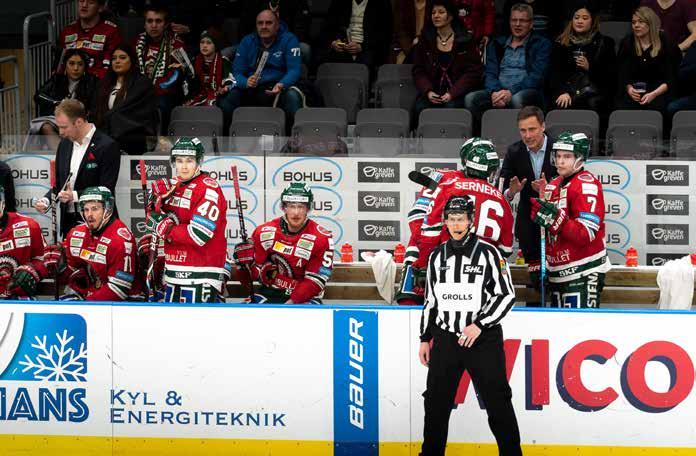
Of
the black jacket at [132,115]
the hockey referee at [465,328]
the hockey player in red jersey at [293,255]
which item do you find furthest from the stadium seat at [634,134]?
the black jacket at [132,115]

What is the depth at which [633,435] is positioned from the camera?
283 inches

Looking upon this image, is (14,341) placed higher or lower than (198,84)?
lower

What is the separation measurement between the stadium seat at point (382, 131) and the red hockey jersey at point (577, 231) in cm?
163

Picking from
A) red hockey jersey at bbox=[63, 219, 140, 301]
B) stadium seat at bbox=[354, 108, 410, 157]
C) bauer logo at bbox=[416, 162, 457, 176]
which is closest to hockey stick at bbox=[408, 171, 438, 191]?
bauer logo at bbox=[416, 162, 457, 176]

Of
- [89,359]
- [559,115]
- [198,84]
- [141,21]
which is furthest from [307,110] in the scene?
[89,359]

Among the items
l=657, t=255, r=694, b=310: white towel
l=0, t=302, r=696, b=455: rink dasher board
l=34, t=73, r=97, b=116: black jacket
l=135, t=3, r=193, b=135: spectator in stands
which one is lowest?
l=0, t=302, r=696, b=455: rink dasher board

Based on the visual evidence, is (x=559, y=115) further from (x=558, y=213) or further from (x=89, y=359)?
(x=89, y=359)

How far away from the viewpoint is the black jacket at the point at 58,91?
1065cm

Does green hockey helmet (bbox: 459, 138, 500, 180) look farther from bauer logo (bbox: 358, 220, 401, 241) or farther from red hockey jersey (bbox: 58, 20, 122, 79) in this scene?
red hockey jersey (bbox: 58, 20, 122, 79)

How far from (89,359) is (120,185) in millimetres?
2679

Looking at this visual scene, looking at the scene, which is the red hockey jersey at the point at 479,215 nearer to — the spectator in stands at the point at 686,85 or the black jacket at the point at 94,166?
the black jacket at the point at 94,166

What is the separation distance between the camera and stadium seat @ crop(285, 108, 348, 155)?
980 centimetres

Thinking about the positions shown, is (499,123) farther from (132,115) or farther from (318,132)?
(132,115)

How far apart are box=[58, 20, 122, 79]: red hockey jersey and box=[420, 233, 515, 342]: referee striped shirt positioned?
506cm
